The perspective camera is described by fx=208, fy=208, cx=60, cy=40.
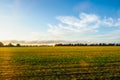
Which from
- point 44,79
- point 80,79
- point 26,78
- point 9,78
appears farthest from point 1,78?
point 80,79

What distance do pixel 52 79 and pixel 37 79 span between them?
3.53ft

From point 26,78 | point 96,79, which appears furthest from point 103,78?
point 26,78

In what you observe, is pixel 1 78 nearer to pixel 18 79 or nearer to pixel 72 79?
pixel 18 79

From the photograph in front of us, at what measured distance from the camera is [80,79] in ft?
48.7

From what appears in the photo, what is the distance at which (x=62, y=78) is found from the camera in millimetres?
15117

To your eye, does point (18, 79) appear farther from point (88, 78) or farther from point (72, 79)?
point (88, 78)

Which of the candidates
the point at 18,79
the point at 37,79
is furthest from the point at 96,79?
the point at 18,79

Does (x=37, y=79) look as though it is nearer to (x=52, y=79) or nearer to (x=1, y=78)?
(x=52, y=79)

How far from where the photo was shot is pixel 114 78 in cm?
1547

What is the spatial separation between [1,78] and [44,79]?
3294mm

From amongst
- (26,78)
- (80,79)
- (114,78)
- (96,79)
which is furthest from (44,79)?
(114,78)

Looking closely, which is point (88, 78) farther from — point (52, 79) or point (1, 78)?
point (1, 78)

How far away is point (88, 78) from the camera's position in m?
15.2

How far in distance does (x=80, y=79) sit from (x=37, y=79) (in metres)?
3.06
